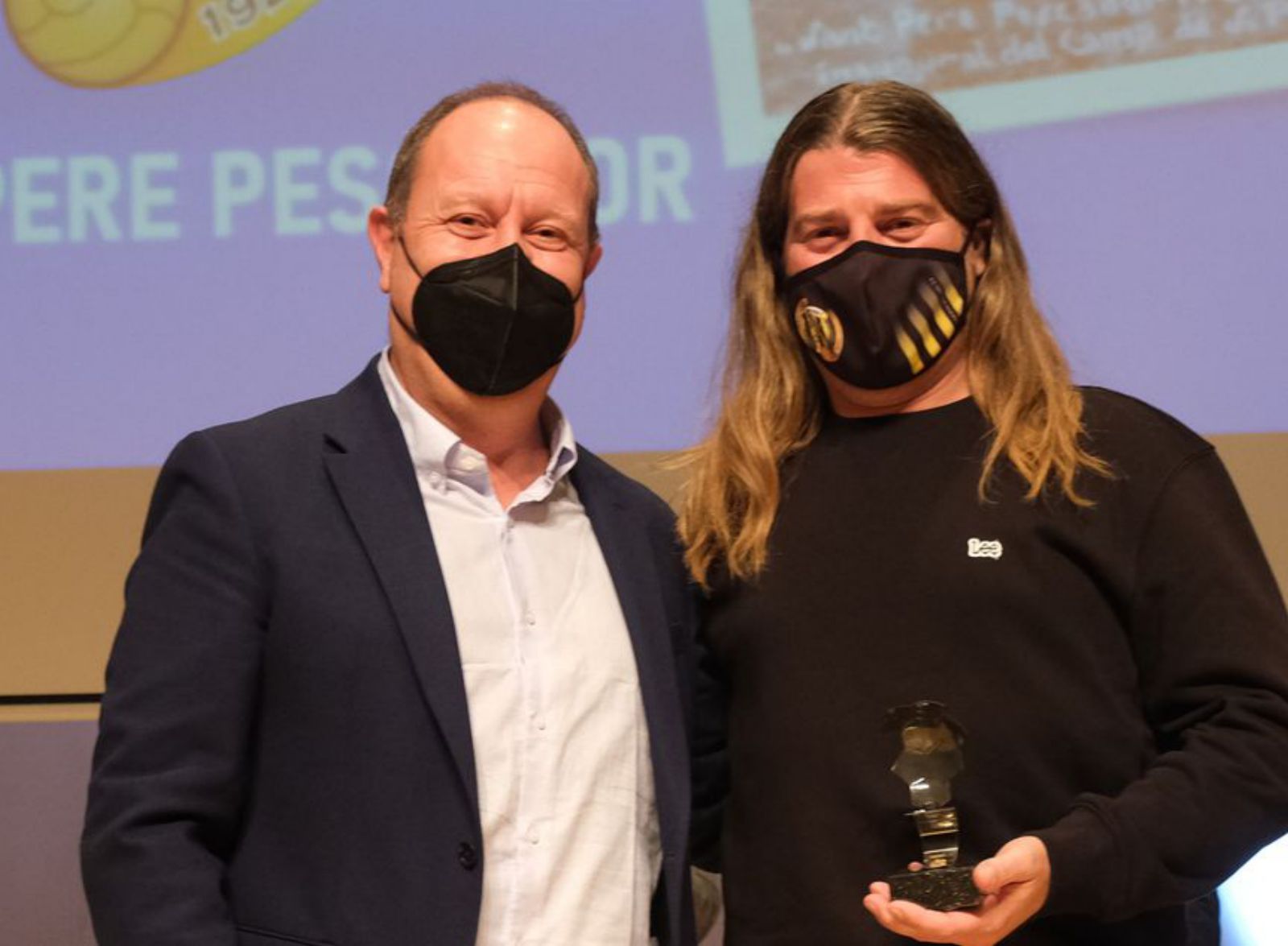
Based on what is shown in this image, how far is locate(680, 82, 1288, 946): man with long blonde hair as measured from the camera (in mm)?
1920

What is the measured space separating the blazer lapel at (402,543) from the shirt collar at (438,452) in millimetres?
17

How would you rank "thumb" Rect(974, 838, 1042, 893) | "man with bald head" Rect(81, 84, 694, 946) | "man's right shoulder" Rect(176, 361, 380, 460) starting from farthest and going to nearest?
"man's right shoulder" Rect(176, 361, 380, 460) → "man with bald head" Rect(81, 84, 694, 946) → "thumb" Rect(974, 838, 1042, 893)

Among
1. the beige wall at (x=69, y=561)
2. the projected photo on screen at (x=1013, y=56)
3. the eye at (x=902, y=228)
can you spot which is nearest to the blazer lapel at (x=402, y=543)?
the eye at (x=902, y=228)

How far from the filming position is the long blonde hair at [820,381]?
2135 mm

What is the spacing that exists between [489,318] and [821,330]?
429mm

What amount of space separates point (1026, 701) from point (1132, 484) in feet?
0.96

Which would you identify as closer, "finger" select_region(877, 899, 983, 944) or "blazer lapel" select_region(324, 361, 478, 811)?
"finger" select_region(877, 899, 983, 944)

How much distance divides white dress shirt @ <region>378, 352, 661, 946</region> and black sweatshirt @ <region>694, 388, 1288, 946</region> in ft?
0.61

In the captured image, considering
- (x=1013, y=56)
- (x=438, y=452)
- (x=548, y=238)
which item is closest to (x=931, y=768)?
(x=438, y=452)

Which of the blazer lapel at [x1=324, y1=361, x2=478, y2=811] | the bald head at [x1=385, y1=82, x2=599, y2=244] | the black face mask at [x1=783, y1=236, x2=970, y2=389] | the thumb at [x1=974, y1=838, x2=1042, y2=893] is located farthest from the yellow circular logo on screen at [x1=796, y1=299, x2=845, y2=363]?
the thumb at [x1=974, y1=838, x2=1042, y2=893]

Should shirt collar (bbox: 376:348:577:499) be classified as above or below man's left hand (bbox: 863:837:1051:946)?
above

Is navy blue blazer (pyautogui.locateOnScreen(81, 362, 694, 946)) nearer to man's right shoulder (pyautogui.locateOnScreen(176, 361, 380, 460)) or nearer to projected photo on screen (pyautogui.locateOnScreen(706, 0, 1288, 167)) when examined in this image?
man's right shoulder (pyautogui.locateOnScreen(176, 361, 380, 460))

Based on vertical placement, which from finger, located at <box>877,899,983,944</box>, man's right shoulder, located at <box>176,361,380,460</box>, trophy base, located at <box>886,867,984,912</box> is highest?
man's right shoulder, located at <box>176,361,380,460</box>

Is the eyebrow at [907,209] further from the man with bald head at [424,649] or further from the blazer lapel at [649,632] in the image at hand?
the blazer lapel at [649,632]
